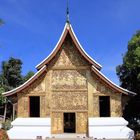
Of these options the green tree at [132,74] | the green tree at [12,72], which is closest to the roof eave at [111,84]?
the green tree at [132,74]

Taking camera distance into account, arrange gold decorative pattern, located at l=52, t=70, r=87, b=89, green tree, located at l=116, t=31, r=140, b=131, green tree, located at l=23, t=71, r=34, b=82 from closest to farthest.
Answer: gold decorative pattern, located at l=52, t=70, r=87, b=89
green tree, located at l=116, t=31, r=140, b=131
green tree, located at l=23, t=71, r=34, b=82

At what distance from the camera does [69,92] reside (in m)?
25.9

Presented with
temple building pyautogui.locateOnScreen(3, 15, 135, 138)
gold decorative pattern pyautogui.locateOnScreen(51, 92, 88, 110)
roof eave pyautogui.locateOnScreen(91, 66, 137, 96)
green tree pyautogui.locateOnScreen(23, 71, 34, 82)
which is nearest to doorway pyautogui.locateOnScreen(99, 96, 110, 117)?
temple building pyautogui.locateOnScreen(3, 15, 135, 138)

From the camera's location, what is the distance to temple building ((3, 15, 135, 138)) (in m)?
25.5

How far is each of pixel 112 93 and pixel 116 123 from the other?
223cm

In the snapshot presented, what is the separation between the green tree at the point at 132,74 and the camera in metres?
26.7

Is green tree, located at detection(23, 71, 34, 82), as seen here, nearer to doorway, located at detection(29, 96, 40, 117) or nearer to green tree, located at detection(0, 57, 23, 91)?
green tree, located at detection(0, 57, 23, 91)

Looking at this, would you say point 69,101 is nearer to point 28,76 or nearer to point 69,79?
point 69,79

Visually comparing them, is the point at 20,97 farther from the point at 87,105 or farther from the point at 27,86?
the point at 87,105

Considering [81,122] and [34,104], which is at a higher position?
[34,104]

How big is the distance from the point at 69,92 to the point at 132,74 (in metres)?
7.43

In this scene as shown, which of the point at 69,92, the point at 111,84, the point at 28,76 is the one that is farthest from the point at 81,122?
the point at 28,76

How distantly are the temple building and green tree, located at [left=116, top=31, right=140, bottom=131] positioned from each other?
9.11ft

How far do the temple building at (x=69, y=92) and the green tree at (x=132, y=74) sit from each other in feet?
9.11
